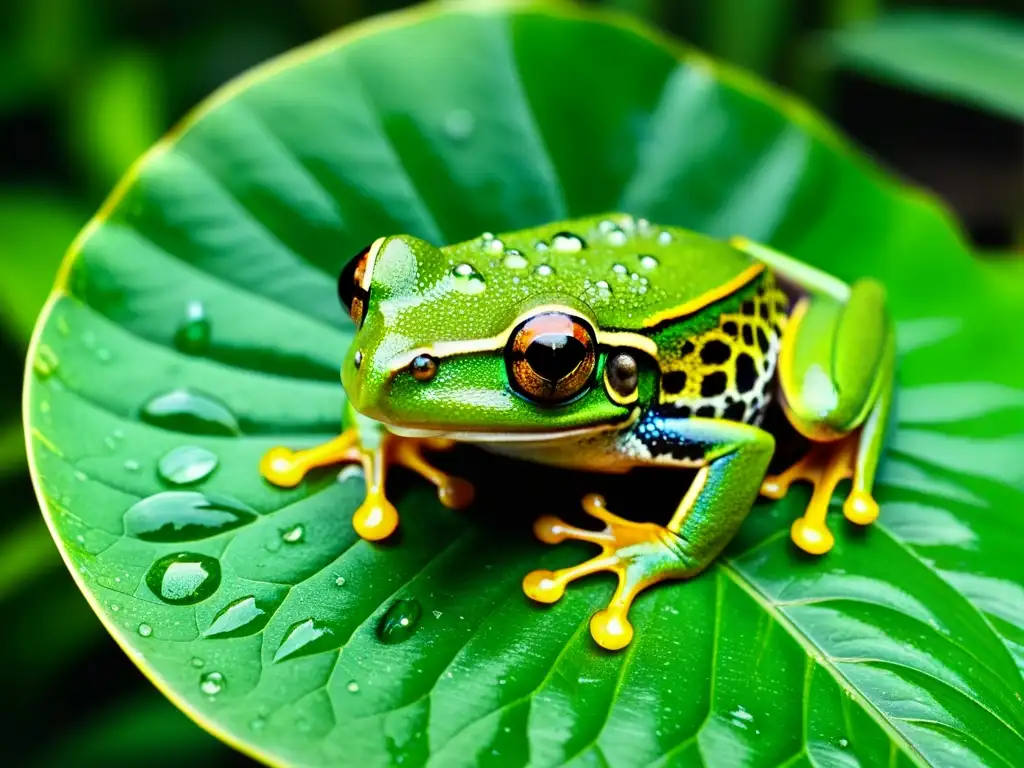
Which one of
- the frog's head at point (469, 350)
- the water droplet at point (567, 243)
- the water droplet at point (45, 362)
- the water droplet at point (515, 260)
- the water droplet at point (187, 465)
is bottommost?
the water droplet at point (187, 465)

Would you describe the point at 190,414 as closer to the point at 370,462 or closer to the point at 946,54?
the point at 370,462

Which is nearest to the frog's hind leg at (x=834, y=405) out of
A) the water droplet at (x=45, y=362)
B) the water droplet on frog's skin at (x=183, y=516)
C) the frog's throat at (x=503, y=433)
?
the frog's throat at (x=503, y=433)

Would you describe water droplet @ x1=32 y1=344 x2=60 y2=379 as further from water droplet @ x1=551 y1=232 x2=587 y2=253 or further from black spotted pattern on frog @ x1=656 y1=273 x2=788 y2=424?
black spotted pattern on frog @ x1=656 y1=273 x2=788 y2=424

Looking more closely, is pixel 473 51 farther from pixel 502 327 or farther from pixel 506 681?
pixel 506 681

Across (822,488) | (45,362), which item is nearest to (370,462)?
(45,362)

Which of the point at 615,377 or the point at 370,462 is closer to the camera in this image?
the point at 615,377

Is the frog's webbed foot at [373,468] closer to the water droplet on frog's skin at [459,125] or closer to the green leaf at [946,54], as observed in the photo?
the water droplet on frog's skin at [459,125]
